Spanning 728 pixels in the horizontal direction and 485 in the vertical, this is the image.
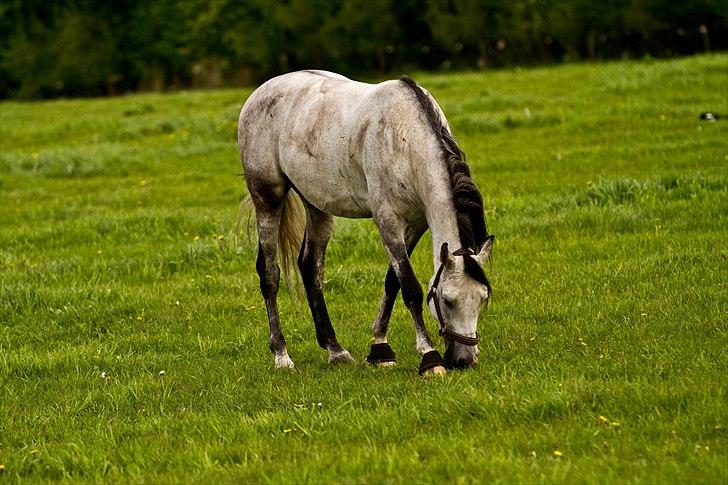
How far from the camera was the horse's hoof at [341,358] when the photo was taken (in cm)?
830

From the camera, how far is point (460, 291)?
6.87 m

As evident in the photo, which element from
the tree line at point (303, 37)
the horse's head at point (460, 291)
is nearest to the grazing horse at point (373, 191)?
the horse's head at point (460, 291)

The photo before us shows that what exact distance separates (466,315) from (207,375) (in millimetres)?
2252

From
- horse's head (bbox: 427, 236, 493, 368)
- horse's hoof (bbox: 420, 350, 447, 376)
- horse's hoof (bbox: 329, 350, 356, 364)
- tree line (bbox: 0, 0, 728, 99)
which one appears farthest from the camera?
tree line (bbox: 0, 0, 728, 99)

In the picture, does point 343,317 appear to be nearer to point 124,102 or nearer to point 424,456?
point 424,456

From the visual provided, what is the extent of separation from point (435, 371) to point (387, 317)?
2.99 ft

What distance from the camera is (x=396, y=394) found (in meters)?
7.01

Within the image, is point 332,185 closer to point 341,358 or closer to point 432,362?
point 341,358

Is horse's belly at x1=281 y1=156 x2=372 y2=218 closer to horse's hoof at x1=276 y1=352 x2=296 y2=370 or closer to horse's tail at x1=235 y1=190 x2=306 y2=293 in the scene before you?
horse's tail at x1=235 y1=190 x2=306 y2=293

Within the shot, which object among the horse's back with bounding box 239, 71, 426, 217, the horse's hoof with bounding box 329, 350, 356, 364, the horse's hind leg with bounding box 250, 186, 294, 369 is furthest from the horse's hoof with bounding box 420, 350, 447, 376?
the horse's hind leg with bounding box 250, 186, 294, 369

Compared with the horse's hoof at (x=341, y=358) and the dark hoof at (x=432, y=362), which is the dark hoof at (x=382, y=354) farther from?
the dark hoof at (x=432, y=362)

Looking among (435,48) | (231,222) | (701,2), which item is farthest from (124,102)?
(231,222)

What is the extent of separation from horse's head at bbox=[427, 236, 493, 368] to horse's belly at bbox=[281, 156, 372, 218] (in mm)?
1208

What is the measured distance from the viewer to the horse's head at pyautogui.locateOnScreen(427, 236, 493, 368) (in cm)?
687
